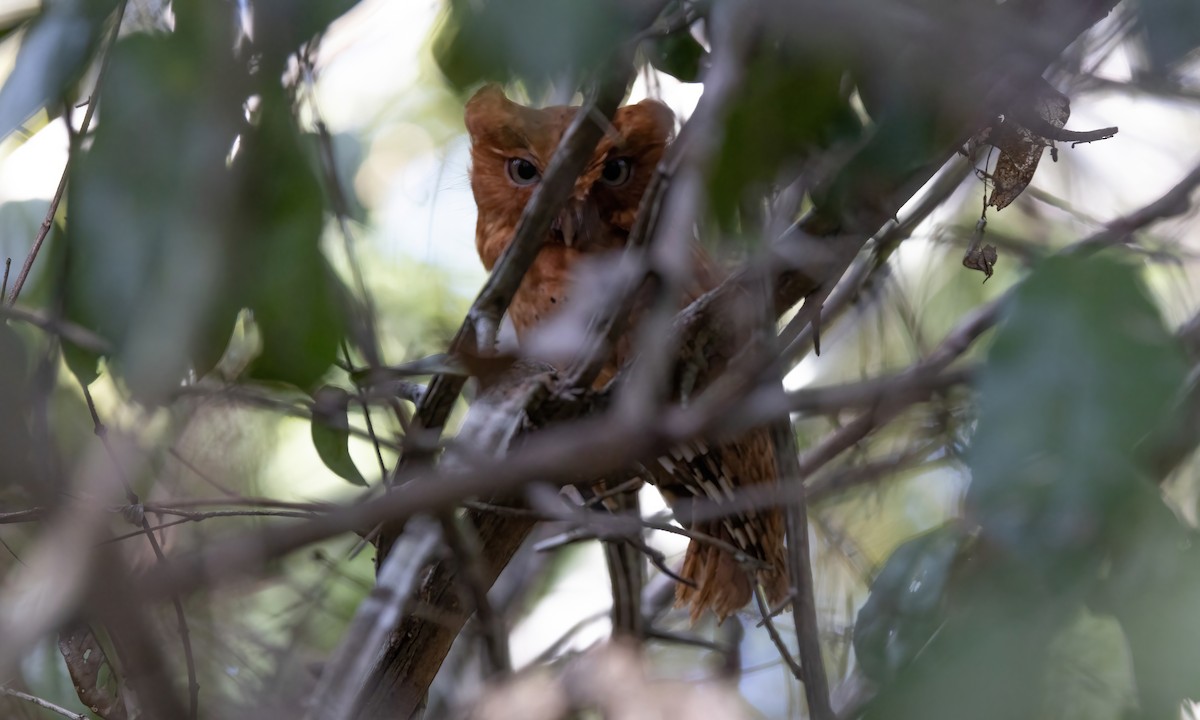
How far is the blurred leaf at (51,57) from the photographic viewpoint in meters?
0.90

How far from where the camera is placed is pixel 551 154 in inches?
97.1

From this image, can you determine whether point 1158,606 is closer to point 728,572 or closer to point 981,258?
point 981,258

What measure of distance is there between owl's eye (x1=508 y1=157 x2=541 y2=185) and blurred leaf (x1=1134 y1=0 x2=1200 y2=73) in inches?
74.2

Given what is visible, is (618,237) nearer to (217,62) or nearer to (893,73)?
(893,73)

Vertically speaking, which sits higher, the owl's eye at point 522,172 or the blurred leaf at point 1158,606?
the owl's eye at point 522,172

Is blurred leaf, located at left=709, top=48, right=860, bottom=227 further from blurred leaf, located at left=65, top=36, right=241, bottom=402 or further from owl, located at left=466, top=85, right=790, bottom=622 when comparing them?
owl, located at left=466, top=85, right=790, bottom=622

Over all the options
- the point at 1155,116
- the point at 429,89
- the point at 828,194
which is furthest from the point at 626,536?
the point at 1155,116

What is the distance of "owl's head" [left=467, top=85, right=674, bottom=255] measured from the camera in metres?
2.44

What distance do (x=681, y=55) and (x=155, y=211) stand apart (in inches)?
39.9

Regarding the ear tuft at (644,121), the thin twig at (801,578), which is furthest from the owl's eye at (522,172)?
the thin twig at (801,578)

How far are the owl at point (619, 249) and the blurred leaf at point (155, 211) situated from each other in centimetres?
149

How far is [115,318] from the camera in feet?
2.76

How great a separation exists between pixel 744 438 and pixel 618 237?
58 centimetres

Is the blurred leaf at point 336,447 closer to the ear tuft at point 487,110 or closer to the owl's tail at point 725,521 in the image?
the owl's tail at point 725,521
